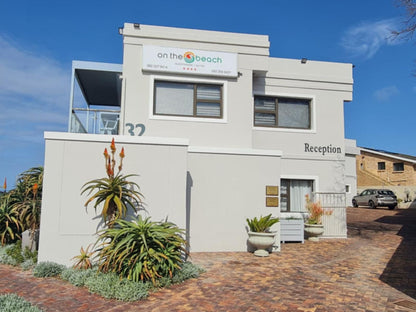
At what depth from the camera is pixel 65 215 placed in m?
7.41

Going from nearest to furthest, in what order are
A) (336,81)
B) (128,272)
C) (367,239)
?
(128,272)
(367,239)
(336,81)

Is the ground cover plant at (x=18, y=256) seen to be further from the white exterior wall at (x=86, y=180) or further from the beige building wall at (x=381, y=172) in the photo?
the beige building wall at (x=381, y=172)

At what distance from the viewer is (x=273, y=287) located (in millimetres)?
6180

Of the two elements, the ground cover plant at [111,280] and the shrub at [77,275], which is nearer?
the ground cover plant at [111,280]

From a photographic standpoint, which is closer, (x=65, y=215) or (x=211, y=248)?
(x=65, y=215)

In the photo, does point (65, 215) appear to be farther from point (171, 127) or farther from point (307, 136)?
point (307, 136)

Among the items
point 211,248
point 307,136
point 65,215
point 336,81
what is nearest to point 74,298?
point 65,215

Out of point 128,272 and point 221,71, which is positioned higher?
point 221,71

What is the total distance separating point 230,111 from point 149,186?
458cm

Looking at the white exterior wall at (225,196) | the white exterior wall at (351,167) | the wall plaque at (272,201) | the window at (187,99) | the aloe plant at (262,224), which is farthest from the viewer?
the white exterior wall at (351,167)

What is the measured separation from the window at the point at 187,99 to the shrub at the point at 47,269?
5.66 m

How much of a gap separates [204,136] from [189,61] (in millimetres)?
2490

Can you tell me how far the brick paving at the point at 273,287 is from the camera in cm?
528

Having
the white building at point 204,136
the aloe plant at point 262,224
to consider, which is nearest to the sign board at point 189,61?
the white building at point 204,136
